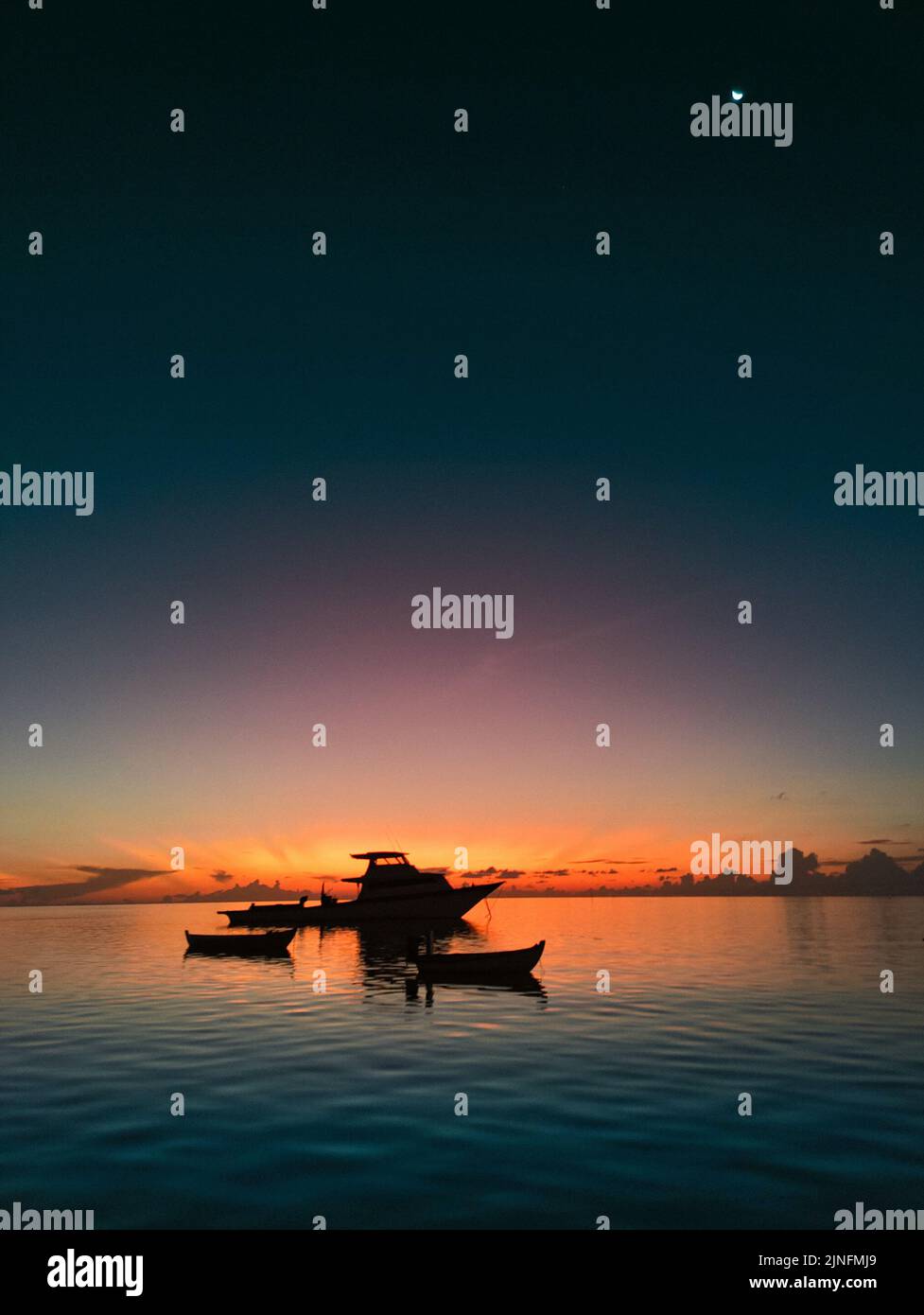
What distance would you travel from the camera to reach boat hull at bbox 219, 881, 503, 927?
335 feet

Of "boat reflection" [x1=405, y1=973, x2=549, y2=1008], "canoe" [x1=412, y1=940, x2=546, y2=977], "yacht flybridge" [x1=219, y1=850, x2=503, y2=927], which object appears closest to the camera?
"boat reflection" [x1=405, y1=973, x2=549, y2=1008]

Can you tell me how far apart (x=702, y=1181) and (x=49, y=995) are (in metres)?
41.7

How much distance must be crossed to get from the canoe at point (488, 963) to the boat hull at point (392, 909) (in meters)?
55.6

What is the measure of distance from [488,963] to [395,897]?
56138 mm

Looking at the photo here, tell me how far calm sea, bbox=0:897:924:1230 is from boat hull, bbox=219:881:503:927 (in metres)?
54.9

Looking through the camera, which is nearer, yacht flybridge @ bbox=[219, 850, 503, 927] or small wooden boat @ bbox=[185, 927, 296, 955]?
small wooden boat @ bbox=[185, 927, 296, 955]

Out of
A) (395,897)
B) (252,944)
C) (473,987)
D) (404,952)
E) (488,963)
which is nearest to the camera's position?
(473,987)

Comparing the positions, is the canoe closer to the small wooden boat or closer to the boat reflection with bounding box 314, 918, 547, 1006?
the boat reflection with bounding box 314, 918, 547, 1006

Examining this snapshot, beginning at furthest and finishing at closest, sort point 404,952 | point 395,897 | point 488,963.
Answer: point 395,897 → point 404,952 → point 488,963

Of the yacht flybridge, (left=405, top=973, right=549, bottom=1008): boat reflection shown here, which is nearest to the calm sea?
(left=405, top=973, right=549, bottom=1008): boat reflection

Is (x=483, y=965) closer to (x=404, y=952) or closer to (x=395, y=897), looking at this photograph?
(x=404, y=952)

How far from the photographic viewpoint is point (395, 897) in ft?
334

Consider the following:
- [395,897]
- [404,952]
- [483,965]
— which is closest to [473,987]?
[483,965]

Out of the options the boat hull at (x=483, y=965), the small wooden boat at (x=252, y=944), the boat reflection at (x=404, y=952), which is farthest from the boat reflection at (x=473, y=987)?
the small wooden boat at (x=252, y=944)
